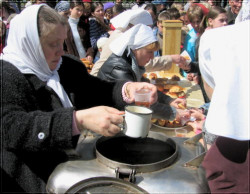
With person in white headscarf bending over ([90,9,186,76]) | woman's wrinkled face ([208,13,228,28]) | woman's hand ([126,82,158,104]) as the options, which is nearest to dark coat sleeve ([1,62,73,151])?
woman's hand ([126,82,158,104])

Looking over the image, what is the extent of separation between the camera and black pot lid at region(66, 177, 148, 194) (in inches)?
33.8

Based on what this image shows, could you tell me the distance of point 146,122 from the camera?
1.03 meters

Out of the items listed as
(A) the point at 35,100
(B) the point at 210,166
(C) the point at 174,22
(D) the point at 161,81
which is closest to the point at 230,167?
(B) the point at 210,166

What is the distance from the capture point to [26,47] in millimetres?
1146

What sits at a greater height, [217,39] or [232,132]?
[217,39]

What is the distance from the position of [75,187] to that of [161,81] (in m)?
2.03

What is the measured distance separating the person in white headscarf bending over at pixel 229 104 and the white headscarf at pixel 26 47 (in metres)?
0.71

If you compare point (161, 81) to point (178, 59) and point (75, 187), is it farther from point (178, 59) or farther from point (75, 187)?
point (75, 187)

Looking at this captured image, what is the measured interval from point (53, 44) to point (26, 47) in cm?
12

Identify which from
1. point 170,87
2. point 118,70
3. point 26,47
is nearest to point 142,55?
point 118,70

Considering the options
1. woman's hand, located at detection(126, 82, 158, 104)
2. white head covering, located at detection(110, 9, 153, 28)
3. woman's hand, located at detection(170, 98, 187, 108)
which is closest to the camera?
woman's hand, located at detection(126, 82, 158, 104)

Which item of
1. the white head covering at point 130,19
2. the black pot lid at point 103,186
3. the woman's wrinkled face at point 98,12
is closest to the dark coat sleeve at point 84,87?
the black pot lid at point 103,186

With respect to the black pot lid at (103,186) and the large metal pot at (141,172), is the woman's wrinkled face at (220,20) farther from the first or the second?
the black pot lid at (103,186)

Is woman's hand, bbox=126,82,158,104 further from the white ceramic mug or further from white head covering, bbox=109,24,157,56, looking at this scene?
white head covering, bbox=109,24,157,56
